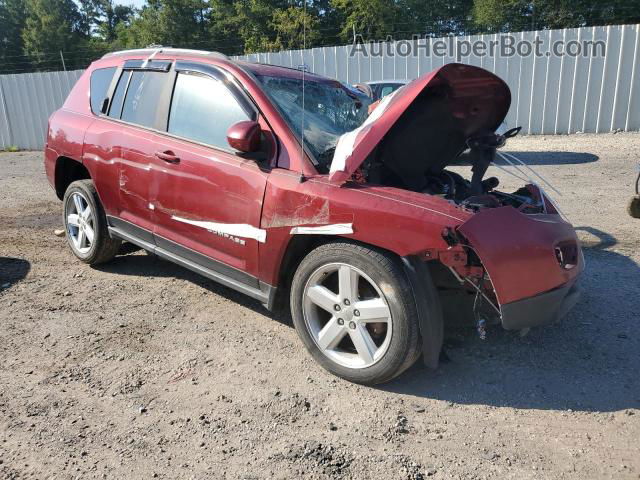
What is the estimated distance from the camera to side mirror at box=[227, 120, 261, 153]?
10.3 ft

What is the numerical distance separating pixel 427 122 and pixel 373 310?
1.35 m

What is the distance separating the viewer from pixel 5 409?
2.82m

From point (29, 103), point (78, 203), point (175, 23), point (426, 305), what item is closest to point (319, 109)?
point (426, 305)

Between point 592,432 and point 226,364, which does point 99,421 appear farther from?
point 592,432

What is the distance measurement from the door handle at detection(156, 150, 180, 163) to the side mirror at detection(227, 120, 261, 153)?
0.74 metres

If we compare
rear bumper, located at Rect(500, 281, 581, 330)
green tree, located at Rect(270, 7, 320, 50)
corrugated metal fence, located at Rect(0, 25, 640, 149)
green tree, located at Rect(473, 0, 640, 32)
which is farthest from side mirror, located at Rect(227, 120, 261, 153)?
green tree, located at Rect(473, 0, 640, 32)

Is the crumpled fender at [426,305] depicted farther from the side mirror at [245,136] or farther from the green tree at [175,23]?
the green tree at [175,23]

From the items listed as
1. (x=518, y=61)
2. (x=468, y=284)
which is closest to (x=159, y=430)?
(x=468, y=284)

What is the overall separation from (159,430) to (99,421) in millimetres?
350

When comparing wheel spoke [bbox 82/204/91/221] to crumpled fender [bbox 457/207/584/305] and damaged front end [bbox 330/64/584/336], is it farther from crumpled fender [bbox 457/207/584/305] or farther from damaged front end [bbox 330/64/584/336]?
crumpled fender [bbox 457/207/584/305]

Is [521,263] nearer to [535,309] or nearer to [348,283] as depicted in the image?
[535,309]

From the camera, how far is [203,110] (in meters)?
3.76

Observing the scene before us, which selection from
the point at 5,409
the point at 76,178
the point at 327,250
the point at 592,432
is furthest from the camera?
the point at 76,178

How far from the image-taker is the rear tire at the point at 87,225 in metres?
4.71
